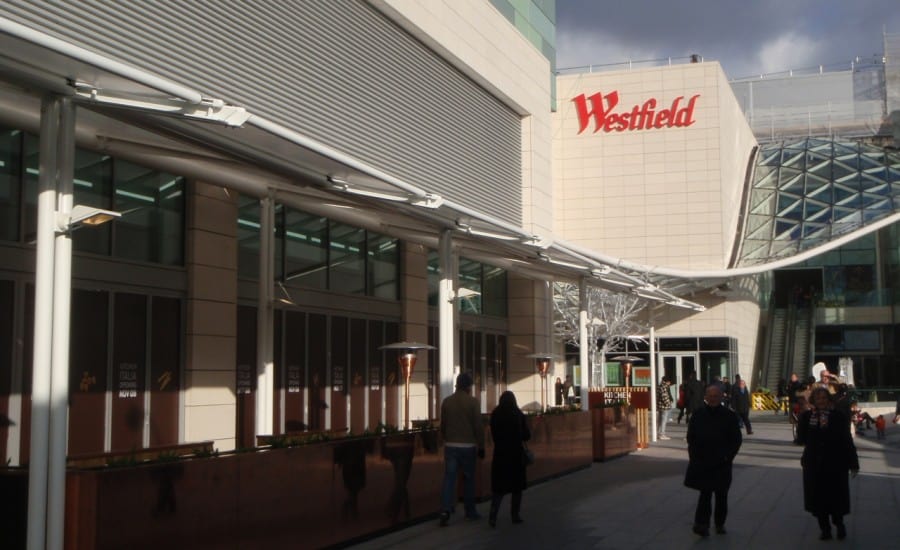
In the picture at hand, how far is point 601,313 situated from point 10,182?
36.8 meters

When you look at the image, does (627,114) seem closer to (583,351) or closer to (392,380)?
(392,380)

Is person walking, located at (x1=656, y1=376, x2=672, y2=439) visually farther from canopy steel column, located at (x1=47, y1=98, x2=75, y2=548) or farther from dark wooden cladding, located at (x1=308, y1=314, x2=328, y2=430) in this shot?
canopy steel column, located at (x1=47, y1=98, x2=75, y2=548)

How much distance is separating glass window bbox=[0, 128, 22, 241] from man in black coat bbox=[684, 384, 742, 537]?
7.77m

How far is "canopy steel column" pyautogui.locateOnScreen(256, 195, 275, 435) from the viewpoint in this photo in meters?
14.4

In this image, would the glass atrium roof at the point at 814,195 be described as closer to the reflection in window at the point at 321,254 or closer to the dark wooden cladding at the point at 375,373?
the reflection in window at the point at 321,254

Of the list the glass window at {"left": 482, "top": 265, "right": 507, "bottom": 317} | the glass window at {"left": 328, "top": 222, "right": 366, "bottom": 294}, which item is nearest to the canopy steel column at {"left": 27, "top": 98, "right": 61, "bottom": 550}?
the glass window at {"left": 328, "top": 222, "right": 366, "bottom": 294}

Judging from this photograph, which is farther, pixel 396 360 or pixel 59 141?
pixel 396 360

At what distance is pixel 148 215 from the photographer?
1443cm

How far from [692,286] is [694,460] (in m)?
35.3

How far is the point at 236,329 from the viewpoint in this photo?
16.2 meters

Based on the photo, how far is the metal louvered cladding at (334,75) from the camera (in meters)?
12.5

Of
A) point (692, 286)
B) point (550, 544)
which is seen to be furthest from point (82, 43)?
point (692, 286)

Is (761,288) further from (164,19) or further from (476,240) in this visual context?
(164,19)

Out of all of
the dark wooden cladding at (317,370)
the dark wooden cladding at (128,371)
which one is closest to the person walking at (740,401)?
the dark wooden cladding at (317,370)
